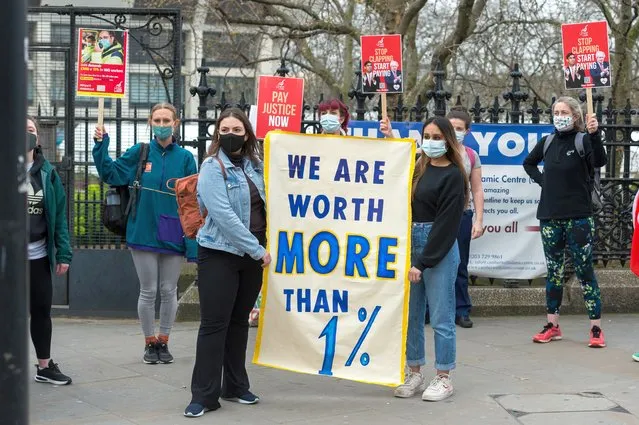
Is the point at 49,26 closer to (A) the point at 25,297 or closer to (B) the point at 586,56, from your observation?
(B) the point at 586,56

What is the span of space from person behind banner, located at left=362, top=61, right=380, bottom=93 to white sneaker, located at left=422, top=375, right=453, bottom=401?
330cm

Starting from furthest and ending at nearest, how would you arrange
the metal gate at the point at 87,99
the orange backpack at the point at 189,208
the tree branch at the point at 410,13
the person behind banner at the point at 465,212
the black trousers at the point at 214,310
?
1. the tree branch at the point at 410,13
2. the metal gate at the point at 87,99
3. the person behind banner at the point at 465,212
4. the orange backpack at the point at 189,208
5. the black trousers at the point at 214,310

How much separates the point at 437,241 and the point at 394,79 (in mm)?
3022

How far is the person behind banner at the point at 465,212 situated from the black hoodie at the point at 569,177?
1.83 feet

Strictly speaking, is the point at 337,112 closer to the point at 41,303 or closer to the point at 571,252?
the point at 571,252

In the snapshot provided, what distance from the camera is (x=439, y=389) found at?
670 cm

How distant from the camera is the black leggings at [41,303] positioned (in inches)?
271

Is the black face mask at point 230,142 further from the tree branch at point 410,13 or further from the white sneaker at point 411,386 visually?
the tree branch at point 410,13

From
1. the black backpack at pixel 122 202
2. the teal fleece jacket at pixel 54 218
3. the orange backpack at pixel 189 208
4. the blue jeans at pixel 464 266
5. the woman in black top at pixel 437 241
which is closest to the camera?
the woman in black top at pixel 437 241

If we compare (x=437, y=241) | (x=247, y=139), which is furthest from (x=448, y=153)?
(x=247, y=139)

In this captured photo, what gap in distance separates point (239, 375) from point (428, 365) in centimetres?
181

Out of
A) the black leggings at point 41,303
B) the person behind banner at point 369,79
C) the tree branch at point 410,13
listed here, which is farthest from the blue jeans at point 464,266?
the tree branch at point 410,13

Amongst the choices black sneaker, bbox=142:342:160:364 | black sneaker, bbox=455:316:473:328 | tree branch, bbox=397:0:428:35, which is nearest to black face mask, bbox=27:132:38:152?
black sneaker, bbox=142:342:160:364

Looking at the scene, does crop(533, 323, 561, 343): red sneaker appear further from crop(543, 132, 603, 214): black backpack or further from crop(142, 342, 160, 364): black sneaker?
crop(142, 342, 160, 364): black sneaker
